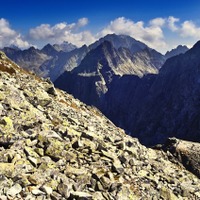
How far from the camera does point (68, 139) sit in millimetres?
28344

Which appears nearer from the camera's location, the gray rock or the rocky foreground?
the gray rock

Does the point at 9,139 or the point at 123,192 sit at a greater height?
the point at 9,139

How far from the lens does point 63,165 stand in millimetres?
23984

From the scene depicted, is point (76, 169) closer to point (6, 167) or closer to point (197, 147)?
point (6, 167)

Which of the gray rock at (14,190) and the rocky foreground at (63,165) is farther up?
the rocky foreground at (63,165)

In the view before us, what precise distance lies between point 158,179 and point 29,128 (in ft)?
42.7

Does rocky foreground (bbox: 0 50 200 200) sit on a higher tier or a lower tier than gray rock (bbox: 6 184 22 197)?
higher

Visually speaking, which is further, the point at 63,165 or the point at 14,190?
the point at 63,165

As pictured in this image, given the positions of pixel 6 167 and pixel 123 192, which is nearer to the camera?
pixel 6 167

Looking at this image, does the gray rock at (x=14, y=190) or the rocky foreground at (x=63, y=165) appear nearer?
the gray rock at (x=14, y=190)

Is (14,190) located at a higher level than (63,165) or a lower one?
lower

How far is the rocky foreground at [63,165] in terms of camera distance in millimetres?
20141

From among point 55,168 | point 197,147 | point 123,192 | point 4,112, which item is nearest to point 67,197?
point 55,168

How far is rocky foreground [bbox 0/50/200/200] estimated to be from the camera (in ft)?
66.1
